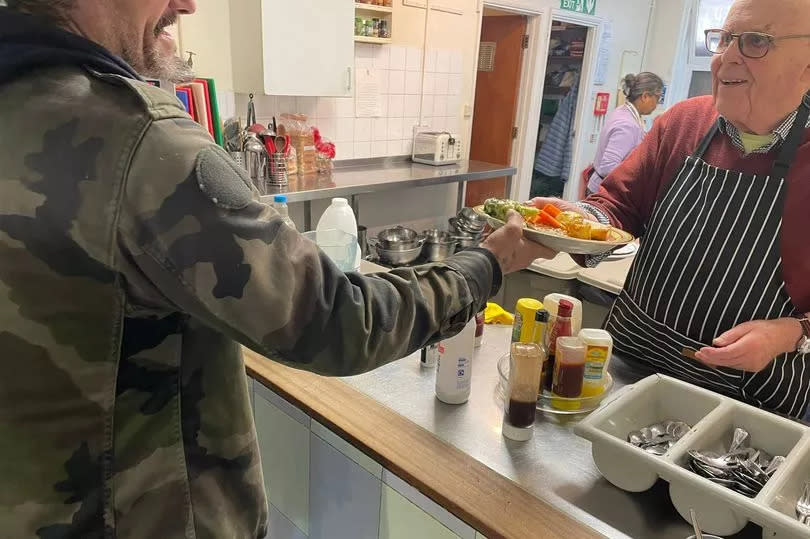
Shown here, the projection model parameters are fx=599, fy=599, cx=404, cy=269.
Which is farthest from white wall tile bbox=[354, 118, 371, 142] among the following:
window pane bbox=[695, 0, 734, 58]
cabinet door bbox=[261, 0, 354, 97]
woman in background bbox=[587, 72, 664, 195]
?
window pane bbox=[695, 0, 734, 58]

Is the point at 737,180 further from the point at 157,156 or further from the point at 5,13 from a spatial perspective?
the point at 5,13

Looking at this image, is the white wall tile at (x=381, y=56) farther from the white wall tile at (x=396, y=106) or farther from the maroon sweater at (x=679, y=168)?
the maroon sweater at (x=679, y=168)

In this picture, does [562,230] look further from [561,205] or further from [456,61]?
[456,61]

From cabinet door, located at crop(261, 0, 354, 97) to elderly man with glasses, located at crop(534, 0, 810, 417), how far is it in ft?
6.00

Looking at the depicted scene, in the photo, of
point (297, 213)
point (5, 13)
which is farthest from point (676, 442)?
point (297, 213)

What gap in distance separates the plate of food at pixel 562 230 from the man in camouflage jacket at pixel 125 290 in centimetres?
38

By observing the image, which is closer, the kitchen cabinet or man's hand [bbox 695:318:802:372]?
man's hand [bbox 695:318:802:372]

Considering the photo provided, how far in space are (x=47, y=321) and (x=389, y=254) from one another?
89.5 inches

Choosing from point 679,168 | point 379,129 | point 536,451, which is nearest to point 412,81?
point 379,129

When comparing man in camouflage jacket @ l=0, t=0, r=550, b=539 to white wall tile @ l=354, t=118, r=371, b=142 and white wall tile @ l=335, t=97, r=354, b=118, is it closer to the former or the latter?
white wall tile @ l=335, t=97, r=354, b=118

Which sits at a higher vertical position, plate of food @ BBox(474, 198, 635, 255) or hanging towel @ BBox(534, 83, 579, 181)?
plate of food @ BBox(474, 198, 635, 255)

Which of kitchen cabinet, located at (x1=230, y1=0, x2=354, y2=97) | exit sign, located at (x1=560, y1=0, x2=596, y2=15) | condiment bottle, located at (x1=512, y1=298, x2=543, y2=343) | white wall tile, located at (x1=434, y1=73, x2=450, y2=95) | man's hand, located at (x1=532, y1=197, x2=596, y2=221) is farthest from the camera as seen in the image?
A: exit sign, located at (x1=560, y1=0, x2=596, y2=15)

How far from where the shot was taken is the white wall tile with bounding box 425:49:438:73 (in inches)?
146

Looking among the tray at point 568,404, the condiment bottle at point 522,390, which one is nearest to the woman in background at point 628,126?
the tray at point 568,404
